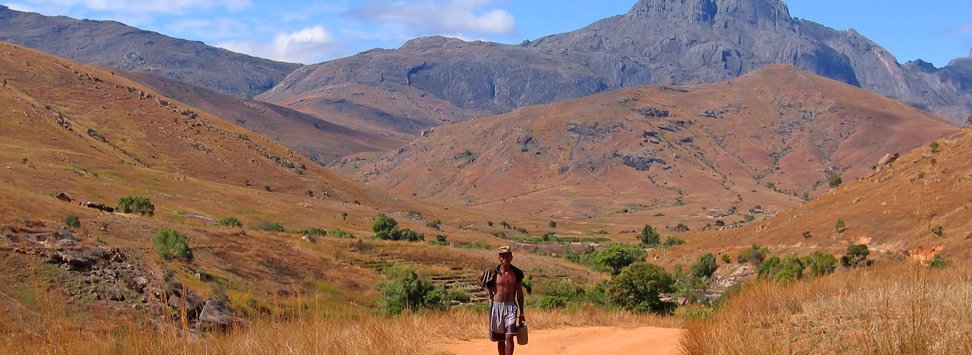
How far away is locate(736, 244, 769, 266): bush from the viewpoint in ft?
219

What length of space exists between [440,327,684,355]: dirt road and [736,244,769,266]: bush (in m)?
53.0

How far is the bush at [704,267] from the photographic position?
71562 millimetres

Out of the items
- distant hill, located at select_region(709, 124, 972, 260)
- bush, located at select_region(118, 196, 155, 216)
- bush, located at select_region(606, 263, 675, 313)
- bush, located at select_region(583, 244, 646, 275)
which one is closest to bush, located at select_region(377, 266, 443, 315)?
bush, located at select_region(606, 263, 675, 313)

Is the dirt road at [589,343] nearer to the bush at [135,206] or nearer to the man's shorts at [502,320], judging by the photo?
the man's shorts at [502,320]

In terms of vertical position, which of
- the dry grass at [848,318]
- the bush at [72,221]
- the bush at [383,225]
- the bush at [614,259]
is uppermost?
the dry grass at [848,318]

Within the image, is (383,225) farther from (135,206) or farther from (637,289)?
(637,289)

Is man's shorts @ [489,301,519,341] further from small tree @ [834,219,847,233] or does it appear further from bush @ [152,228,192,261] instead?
small tree @ [834,219,847,233]

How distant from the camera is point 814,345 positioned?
347 inches

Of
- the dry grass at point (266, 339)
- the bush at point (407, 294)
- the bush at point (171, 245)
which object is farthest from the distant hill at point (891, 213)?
the dry grass at point (266, 339)

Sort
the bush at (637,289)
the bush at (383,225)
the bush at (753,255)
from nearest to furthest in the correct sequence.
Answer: the bush at (637,289)
the bush at (753,255)
the bush at (383,225)

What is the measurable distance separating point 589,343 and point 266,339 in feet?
24.2

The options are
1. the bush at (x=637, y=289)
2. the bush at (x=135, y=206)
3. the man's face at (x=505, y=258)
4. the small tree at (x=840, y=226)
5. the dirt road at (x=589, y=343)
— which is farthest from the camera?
the small tree at (x=840, y=226)

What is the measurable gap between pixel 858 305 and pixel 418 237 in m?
83.7

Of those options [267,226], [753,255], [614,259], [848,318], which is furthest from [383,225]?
[848,318]
